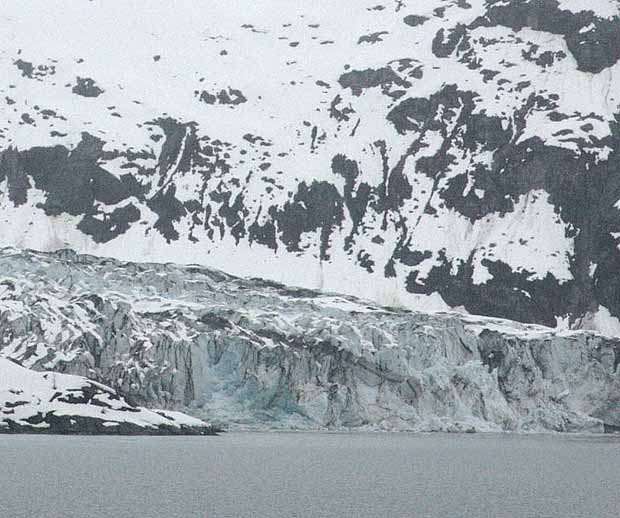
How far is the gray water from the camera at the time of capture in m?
63.4

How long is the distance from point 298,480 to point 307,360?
237 ft

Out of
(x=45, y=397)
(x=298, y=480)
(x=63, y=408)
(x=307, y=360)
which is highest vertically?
(x=307, y=360)

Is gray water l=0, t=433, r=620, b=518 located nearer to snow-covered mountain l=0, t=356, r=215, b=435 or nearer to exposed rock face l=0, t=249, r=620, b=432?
snow-covered mountain l=0, t=356, r=215, b=435

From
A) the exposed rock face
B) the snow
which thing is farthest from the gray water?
the exposed rock face

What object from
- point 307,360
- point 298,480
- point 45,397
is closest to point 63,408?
→ point 45,397

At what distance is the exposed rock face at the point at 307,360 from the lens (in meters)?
148

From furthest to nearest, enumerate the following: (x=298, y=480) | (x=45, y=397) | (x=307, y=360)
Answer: (x=307, y=360) < (x=45, y=397) < (x=298, y=480)

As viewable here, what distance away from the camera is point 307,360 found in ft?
502

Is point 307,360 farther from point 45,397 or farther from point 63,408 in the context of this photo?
point 45,397

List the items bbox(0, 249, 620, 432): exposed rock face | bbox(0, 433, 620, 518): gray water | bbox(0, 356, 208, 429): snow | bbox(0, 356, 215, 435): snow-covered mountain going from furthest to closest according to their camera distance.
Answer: bbox(0, 249, 620, 432): exposed rock face < bbox(0, 356, 215, 435): snow-covered mountain < bbox(0, 356, 208, 429): snow < bbox(0, 433, 620, 518): gray water

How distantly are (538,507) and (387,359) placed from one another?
88107 mm

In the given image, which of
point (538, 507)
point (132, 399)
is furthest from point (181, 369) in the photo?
point (538, 507)

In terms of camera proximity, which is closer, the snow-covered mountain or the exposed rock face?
the snow-covered mountain

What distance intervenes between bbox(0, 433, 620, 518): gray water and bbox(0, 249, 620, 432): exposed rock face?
19262 mm
